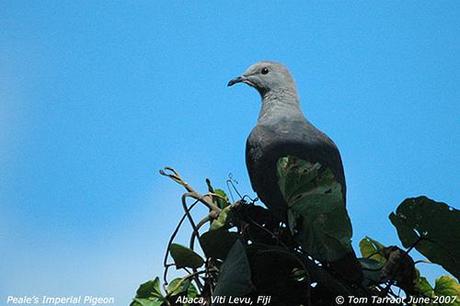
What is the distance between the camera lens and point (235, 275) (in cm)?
205

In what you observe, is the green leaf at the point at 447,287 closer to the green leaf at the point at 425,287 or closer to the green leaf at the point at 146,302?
the green leaf at the point at 425,287

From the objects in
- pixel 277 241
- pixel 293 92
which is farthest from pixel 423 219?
pixel 293 92

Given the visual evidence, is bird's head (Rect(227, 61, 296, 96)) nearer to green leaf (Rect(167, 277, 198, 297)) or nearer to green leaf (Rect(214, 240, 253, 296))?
green leaf (Rect(167, 277, 198, 297))

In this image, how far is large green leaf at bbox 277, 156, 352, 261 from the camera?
87.0 inches

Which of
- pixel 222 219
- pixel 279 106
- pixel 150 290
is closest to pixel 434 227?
pixel 222 219

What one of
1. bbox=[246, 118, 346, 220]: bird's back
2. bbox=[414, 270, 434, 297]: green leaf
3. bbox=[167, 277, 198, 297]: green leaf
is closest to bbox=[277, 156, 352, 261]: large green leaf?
bbox=[167, 277, 198, 297]: green leaf

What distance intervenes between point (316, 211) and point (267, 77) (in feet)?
7.73

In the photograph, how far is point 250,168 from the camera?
3607mm

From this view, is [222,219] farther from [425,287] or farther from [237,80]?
[237,80]

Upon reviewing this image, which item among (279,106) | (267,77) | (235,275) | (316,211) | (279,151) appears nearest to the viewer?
(235,275)

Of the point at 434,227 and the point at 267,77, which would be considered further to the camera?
the point at 267,77

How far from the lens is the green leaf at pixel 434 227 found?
2.38 meters

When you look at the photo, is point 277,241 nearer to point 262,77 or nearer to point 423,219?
point 423,219

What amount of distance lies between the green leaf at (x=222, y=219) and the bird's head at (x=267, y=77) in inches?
83.4
